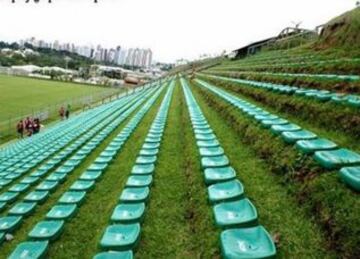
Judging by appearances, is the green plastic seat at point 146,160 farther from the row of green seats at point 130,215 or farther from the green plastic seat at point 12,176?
the green plastic seat at point 12,176

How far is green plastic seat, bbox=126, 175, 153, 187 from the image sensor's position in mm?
5577

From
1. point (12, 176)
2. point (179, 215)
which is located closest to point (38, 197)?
point (12, 176)

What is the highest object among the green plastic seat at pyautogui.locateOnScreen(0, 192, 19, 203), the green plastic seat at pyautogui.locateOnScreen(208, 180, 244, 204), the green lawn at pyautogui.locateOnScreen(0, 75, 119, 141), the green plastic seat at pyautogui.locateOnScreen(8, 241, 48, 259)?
the green plastic seat at pyautogui.locateOnScreen(208, 180, 244, 204)

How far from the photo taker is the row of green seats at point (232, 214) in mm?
3002

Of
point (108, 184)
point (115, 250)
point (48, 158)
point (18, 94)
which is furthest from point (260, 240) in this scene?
point (18, 94)

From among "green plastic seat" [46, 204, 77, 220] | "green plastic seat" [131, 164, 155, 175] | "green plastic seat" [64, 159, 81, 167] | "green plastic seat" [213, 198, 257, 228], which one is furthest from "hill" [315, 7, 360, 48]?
"green plastic seat" [46, 204, 77, 220]

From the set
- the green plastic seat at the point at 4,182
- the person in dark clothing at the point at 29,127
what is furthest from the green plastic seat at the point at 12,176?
the person in dark clothing at the point at 29,127

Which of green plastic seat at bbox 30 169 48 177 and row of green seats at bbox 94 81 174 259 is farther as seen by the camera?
green plastic seat at bbox 30 169 48 177

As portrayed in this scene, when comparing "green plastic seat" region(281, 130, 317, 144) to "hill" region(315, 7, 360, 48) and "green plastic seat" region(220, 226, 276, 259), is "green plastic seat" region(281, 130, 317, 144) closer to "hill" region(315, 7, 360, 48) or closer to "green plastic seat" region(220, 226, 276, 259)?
"green plastic seat" region(220, 226, 276, 259)

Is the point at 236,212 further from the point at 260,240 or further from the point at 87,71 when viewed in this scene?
the point at 87,71

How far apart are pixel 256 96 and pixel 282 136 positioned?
4702mm

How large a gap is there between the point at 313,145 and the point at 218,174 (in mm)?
1270

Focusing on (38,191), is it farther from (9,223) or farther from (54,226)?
(54,226)

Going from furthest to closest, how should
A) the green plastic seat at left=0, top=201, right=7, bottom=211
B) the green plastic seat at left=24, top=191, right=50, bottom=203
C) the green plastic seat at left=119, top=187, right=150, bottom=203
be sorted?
the green plastic seat at left=0, top=201, right=7, bottom=211, the green plastic seat at left=24, top=191, right=50, bottom=203, the green plastic seat at left=119, top=187, right=150, bottom=203
